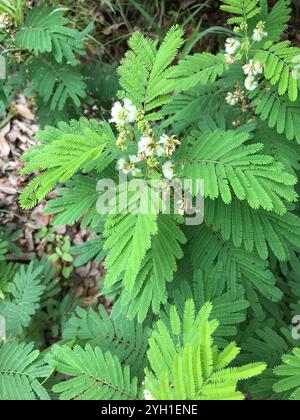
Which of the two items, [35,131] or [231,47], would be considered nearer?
[231,47]

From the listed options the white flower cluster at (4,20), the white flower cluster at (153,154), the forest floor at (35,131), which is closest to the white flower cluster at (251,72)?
the white flower cluster at (153,154)

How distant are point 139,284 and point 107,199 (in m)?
0.39

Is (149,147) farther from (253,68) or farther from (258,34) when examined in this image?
(258,34)

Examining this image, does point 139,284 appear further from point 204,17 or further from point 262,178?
point 204,17

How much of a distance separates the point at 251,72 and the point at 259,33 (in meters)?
0.19

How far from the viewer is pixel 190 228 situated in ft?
7.17

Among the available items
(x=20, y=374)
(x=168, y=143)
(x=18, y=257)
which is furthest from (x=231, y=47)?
(x=18, y=257)

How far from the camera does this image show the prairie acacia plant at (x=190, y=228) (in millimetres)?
1730

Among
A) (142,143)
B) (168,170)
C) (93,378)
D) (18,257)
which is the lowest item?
(93,378)

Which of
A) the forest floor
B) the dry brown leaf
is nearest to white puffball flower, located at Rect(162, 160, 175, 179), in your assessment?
the forest floor

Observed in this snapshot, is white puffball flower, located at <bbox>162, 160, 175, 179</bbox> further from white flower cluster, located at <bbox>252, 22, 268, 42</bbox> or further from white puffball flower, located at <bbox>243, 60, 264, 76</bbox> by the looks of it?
white flower cluster, located at <bbox>252, 22, 268, 42</bbox>

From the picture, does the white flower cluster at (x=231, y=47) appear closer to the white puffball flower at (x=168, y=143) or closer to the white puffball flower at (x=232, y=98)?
the white puffball flower at (x=232, y=98)

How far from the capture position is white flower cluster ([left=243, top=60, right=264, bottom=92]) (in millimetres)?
2049

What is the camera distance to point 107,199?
1976 millimetres
